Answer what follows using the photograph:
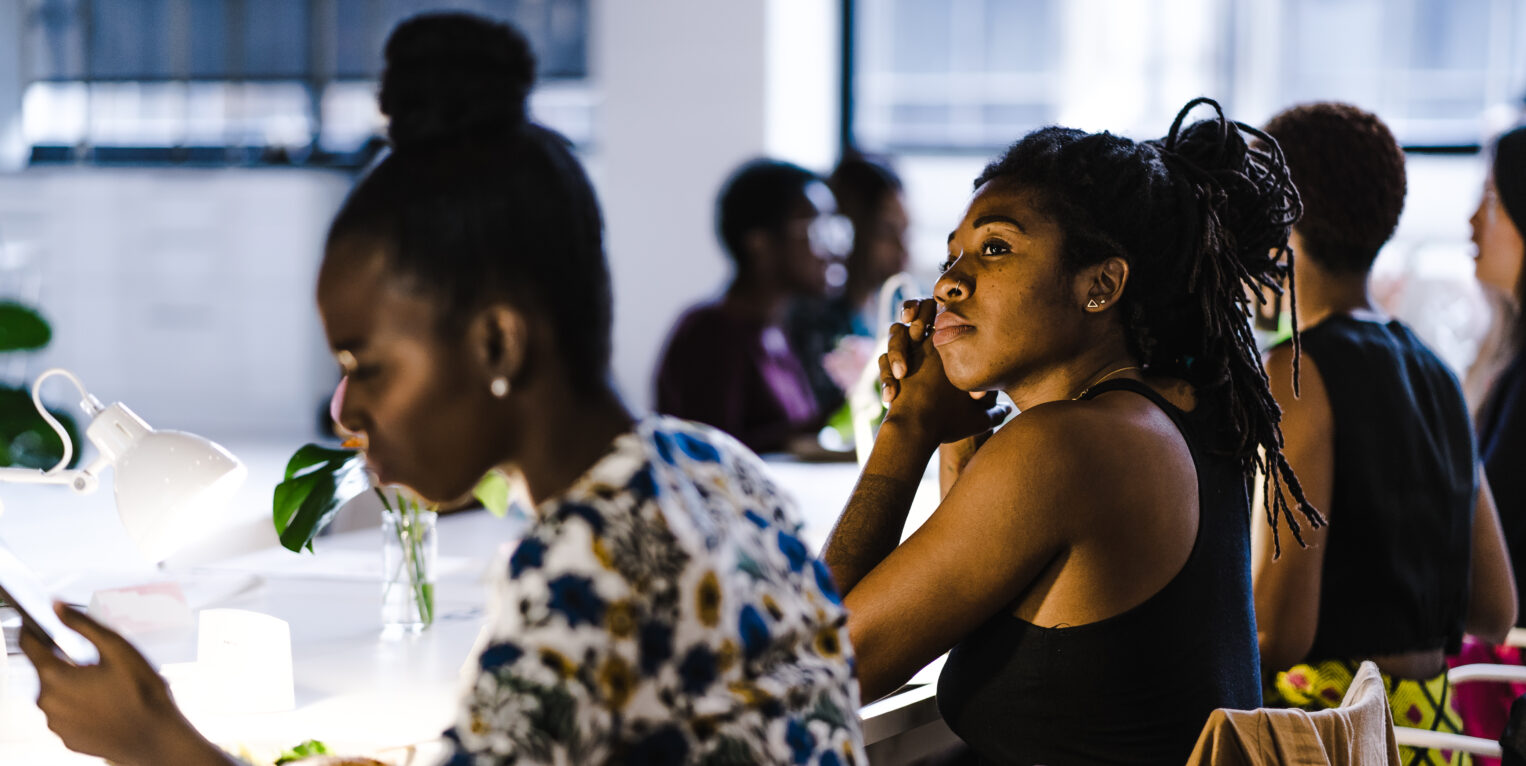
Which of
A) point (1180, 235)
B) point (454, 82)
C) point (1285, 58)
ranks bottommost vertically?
point (1180, 235)

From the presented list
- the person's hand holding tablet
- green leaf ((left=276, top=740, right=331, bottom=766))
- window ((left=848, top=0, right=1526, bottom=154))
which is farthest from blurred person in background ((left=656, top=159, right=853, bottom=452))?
the person's hand holding tablet

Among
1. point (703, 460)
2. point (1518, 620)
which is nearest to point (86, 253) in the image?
point (1518, 620)

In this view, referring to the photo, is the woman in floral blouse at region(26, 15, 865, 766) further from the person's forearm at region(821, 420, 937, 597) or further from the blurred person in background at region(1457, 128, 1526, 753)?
the blurred person in background at region(1457, 128, 1526, 753)

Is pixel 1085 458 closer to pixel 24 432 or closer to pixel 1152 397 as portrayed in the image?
pixel 1152 397

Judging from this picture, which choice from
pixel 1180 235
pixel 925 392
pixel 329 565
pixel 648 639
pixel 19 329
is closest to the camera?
pixel 648 639

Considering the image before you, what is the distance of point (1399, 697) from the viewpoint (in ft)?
5.86

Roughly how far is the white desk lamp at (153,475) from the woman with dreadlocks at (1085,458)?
56cm

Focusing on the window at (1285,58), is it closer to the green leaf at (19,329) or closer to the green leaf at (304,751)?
the green leaf at (19,329)

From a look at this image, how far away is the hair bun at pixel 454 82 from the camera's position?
2.77 feet

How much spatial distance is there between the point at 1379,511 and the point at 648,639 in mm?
1276

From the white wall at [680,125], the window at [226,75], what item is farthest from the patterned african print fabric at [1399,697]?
the window at [226,75]

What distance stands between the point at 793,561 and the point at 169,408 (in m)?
6.28

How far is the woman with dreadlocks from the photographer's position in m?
Result: 1.26

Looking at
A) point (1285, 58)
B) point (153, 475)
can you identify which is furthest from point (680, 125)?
point (153, 475)
